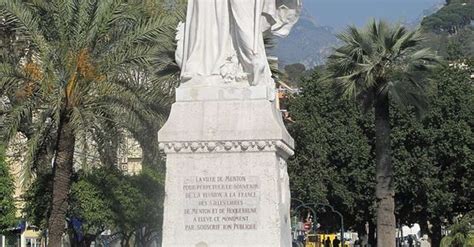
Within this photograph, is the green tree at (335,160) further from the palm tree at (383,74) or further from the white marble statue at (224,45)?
the white marble statue at (224,45)

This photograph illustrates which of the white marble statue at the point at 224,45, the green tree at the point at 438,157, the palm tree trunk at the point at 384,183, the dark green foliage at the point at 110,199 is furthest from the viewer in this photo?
the green tree at the point at 438,157

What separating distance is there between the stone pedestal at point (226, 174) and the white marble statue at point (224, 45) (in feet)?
1.41

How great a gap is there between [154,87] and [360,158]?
98.7 feet

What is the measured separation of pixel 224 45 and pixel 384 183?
2189 cm

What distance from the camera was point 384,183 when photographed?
36.7 metres

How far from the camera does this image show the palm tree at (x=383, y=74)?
36.3 metres

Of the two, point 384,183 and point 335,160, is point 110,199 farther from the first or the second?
point 335,160

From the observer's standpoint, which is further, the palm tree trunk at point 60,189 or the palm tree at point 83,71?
the palm tree trunk at point 60,189

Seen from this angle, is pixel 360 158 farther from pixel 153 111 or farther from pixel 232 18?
pixel 232 18

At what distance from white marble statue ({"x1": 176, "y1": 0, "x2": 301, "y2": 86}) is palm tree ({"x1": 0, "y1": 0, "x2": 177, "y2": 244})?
8.36 m

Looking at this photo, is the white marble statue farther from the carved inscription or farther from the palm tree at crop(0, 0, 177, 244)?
the palm tree at crop(0, 0, 177, 244)

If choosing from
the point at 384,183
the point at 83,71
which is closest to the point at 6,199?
the point at 384,183

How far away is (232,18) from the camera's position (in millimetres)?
15609

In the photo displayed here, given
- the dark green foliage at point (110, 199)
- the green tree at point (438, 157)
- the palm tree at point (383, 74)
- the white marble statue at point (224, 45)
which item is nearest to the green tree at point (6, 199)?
the dark green foliage at point (110, 199)
